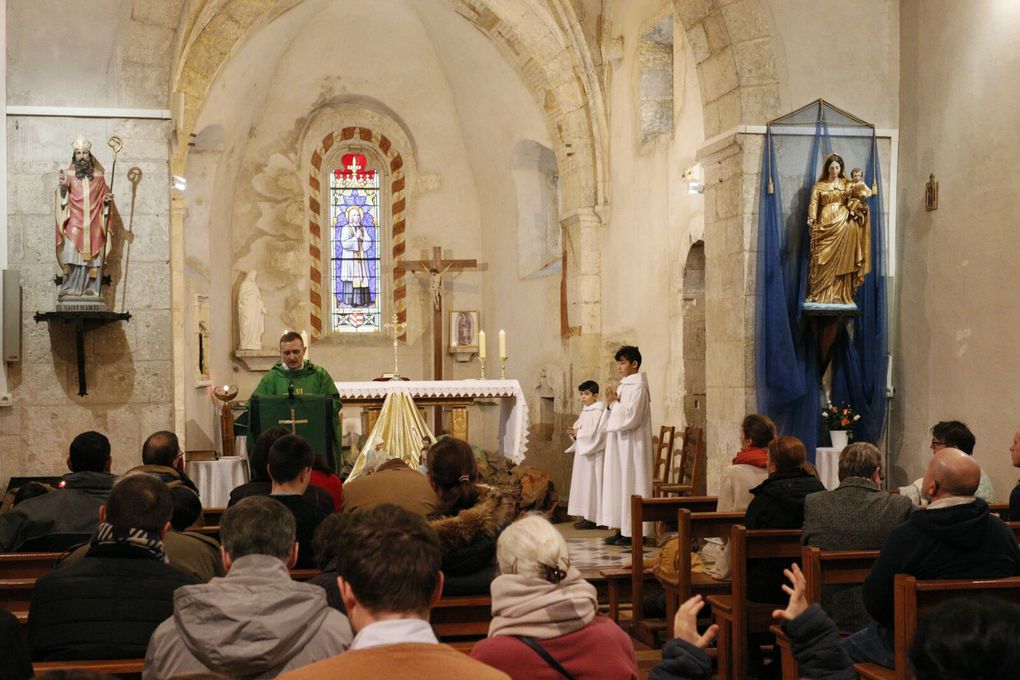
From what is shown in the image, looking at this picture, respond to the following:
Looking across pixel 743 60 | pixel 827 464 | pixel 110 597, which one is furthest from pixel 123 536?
pixel 743 60

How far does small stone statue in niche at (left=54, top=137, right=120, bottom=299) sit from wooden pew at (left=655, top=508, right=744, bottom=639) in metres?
4.10

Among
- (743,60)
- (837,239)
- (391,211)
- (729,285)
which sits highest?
(743,60)

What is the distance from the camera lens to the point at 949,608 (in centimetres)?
173

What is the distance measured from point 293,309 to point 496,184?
3.71 m

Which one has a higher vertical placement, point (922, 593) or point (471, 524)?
point (471, 524)

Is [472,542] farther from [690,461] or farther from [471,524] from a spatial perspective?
[690,461]

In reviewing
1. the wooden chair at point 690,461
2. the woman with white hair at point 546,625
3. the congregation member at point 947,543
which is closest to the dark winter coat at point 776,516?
the congregation member at point 947,543

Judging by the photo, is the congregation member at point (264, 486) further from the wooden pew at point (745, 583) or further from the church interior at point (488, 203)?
the church interior at point (488, 203)

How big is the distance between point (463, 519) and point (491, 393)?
873cm

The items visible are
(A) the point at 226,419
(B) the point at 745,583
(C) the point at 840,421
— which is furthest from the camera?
(A) the point at 226,419

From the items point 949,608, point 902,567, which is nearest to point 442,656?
point 949,608

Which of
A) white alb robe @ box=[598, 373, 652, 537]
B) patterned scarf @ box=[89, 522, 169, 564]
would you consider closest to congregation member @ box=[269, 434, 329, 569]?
patterned scarf @ box=[89, 522, 169, 564]

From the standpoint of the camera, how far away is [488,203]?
18.2 m

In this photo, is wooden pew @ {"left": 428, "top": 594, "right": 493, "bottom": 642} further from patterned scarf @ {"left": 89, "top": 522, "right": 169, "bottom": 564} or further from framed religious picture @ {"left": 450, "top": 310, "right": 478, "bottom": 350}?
framed religious picture @ {"left": 450, "top": 310, "right": 478, "bottom": 350}
